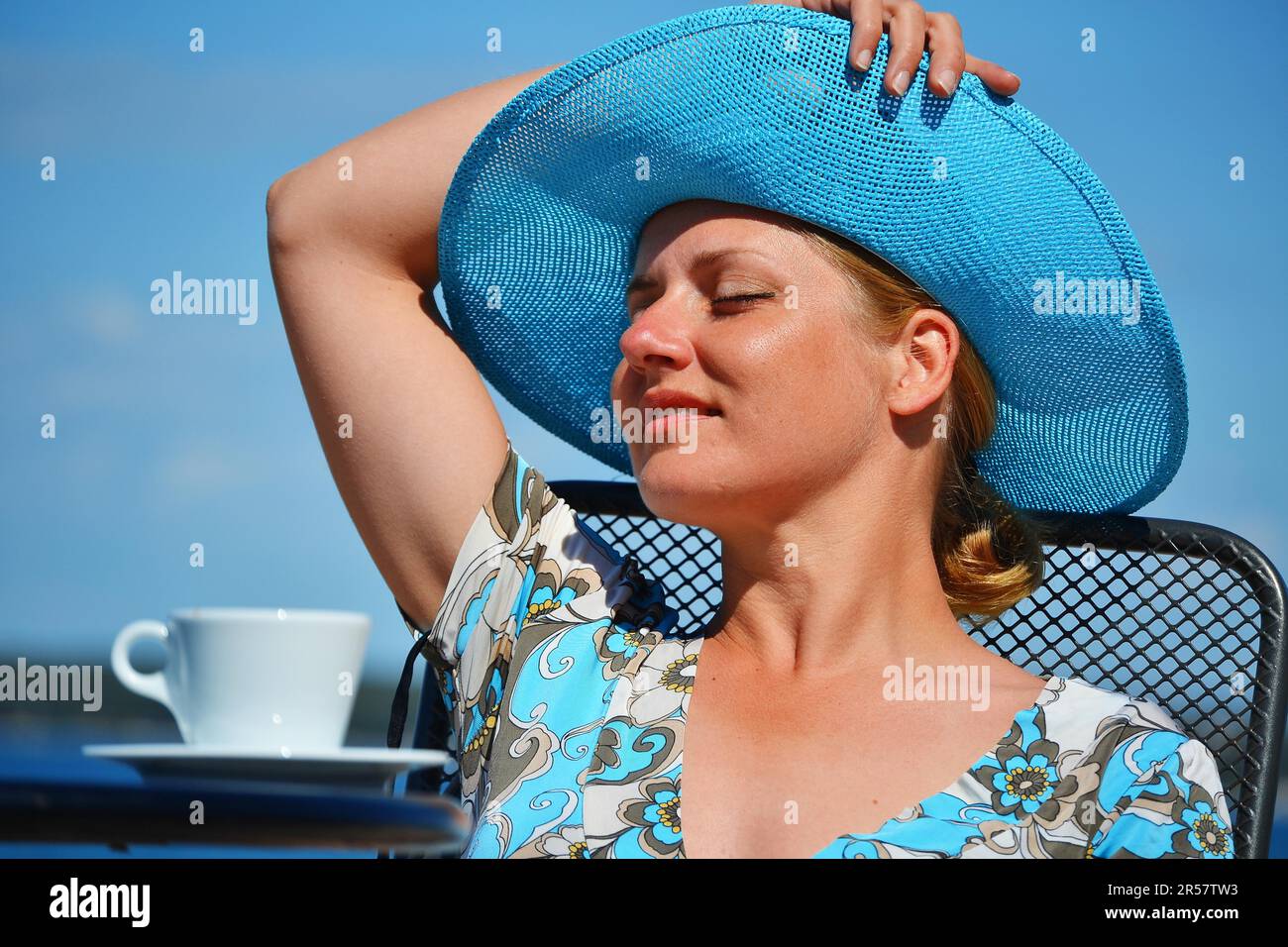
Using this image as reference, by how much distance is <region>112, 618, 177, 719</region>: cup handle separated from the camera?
4.11ft

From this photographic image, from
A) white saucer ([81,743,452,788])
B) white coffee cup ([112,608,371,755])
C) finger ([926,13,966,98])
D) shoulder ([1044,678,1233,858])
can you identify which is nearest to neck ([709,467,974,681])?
shoulder ([1044,678,1233,858])

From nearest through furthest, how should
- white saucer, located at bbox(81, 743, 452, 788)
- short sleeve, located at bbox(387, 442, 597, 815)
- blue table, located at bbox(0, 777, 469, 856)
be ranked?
blue table, located at bbox(0, 777, 469, 856), white saucer, located at bbox(81, 743, 452, 788), short sleeve, located at bbox(387, 442, 597, 815)

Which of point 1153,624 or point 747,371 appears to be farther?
point 1153,624

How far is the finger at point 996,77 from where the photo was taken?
1.84m

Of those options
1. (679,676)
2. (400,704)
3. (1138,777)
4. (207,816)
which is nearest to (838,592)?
(679,676)

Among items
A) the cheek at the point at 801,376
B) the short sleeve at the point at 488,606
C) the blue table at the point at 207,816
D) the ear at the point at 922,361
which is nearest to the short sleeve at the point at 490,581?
the short sleeve at the point at 488,606

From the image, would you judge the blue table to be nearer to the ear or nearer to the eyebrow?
the eyebrow

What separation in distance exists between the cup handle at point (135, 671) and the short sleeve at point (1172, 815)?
1.12m

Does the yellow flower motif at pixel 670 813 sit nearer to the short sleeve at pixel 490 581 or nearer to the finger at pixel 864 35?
the short sleeve at pixel 490 581

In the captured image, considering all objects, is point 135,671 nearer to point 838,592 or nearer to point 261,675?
point 261,675

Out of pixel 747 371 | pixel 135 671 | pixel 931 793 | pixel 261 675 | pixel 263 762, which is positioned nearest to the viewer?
pixel 263 762

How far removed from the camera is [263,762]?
39.2 inches

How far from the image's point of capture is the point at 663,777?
1.79 meters
